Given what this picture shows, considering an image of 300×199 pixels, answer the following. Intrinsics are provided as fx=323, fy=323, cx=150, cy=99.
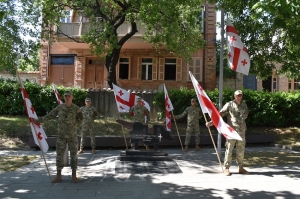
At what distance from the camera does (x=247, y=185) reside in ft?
21.6

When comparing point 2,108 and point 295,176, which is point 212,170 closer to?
point 295,176

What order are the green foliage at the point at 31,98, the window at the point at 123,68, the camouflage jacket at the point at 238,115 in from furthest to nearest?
the window at the point at 123,68, the green foliage at the point at 31,98, the camouflage jacket at the point at 238,115

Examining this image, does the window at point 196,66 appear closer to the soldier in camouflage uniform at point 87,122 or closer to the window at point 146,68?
the window at point 146,68

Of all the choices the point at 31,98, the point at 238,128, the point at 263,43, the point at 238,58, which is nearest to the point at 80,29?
the point at 31,98

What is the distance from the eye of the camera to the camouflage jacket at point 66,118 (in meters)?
6.95

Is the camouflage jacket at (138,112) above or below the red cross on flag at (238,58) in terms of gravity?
below

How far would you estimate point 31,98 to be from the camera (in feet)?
51.4

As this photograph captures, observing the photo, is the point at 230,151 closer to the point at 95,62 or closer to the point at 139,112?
the point at 139,112

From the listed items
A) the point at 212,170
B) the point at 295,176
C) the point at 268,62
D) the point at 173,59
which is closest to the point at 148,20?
the point at 268,62

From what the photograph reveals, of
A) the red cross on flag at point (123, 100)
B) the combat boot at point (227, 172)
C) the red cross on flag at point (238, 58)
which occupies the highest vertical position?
the red cross on flag at point (238, 58)

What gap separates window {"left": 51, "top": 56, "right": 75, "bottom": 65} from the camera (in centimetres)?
2497

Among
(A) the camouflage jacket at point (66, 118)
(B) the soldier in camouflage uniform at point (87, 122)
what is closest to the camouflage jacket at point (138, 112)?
(B) the soldier in camouflage uniform at point (87, 122)

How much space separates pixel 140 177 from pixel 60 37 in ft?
51.5

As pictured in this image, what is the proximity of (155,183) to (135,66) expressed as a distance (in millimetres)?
17805
